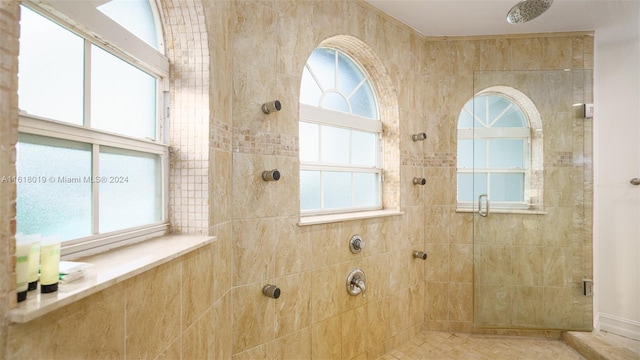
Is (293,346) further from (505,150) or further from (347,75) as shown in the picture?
(505,150)

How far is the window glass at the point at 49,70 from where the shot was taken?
0.80 metres

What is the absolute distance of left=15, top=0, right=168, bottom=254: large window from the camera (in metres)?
0.83

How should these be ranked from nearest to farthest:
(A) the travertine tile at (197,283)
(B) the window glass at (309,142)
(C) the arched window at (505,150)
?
(A) the travertine tile at (197,283) < (B) the window glass at (309,142) < (C) the arched window at (505,150)

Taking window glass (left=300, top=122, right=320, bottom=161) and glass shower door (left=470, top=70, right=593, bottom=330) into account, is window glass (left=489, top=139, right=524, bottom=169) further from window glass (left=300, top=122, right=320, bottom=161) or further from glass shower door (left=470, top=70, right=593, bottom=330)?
window glass (left=300, top=122, right=320, bottom=161)

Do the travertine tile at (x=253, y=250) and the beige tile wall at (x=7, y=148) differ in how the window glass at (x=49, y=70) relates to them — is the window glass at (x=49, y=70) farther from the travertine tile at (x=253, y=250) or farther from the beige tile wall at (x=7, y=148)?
the travertine tile at (x=253, y=250)

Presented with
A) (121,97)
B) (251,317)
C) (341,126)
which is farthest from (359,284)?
(121,97)

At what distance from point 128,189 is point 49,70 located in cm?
48

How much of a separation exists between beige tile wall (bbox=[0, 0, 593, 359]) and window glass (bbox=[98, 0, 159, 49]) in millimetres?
75

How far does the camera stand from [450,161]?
9.14 ft

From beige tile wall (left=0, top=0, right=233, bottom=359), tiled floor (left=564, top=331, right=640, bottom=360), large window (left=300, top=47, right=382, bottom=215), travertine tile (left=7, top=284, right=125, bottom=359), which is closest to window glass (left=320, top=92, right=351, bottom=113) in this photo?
large window (left=300, top=47, right=382, bottom=215)

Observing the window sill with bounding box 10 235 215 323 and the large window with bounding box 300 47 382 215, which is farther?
the large window with bounding box 300 47 382 215

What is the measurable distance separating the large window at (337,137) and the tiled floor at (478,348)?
1.16 metres

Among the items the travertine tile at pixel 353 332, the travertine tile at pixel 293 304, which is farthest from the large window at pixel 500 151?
the travertine tile at pixel 293 304

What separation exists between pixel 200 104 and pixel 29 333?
3.28 feet
